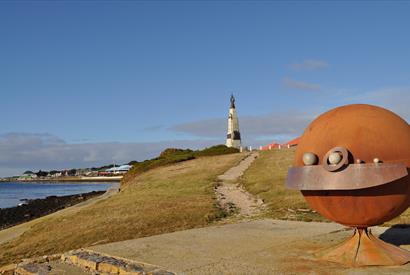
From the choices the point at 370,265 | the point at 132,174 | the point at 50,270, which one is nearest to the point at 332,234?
the point at 370,265

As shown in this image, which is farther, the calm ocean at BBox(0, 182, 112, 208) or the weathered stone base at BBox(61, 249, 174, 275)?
the calm ocean at BBox(0, 182, 112, 208)

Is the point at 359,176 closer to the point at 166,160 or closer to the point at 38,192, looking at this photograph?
the point at 166,160

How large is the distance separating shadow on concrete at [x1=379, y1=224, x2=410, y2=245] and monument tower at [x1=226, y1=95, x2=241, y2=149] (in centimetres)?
6641

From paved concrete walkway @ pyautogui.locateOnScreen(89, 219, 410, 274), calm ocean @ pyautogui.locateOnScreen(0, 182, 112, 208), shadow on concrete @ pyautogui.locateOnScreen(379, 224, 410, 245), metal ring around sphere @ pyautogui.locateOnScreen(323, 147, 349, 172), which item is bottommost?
calm ocean @ pyautogui.locateOnScreen(0, 182, 112, 208)

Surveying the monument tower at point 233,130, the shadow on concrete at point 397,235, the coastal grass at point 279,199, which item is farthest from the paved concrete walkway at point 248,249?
the monument tower at point 233,130

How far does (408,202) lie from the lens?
7.53m

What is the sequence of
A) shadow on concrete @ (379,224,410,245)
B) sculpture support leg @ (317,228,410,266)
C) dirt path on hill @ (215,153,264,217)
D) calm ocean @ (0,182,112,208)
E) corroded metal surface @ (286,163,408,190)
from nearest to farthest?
corroded metal surface @ (286,163,408,190) < sculpture support leg @ (317,228,410,266) < shadow on concrete @ (379,224,410,245) < dirt path on hill @ (215,153,264,217) < calm ocean @ (0,182,112,208)

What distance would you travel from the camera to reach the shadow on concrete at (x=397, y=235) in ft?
30.8

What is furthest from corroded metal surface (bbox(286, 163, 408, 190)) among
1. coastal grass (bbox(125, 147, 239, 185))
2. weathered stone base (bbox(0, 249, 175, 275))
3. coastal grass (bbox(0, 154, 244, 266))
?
coastal grass (bbox(125, 147, 239, 185))

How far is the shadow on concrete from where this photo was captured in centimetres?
939

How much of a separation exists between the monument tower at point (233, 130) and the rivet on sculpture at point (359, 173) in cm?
6997

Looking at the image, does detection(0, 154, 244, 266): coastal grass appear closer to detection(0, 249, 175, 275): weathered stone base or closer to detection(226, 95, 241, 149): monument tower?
detection(0, 249, 175, 275): weathered stone base

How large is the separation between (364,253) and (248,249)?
7.24ft

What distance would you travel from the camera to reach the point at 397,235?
1005cm
